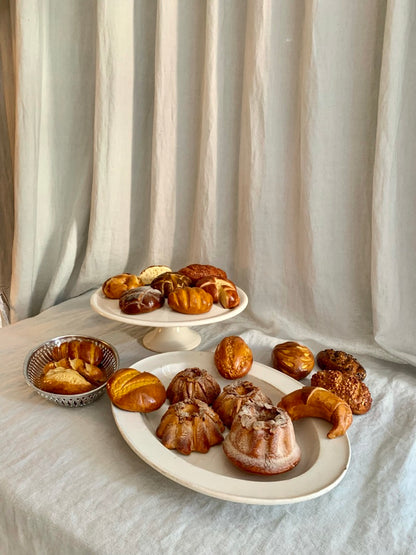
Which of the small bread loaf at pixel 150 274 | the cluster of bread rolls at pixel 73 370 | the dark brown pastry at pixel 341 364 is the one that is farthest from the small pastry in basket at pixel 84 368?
the dark brown pastry at pixel 341 364

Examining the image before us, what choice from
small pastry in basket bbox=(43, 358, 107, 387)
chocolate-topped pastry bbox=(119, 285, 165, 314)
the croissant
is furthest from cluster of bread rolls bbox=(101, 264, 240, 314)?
the croissant

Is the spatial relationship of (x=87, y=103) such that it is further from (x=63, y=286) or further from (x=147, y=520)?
(x=147, y=520)

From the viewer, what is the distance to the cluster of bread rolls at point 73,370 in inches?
24.0

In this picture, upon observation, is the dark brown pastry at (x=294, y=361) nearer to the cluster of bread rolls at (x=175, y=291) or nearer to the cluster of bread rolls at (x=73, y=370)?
the cluster of bread rolls at (x=175, y=291)

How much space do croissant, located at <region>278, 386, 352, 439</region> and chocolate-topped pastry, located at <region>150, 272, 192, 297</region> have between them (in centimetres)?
27

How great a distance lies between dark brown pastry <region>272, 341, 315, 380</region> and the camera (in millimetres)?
699

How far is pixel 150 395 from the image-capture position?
576 mm

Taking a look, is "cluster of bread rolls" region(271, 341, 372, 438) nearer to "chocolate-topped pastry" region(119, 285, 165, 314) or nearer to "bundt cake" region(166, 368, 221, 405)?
"bundt cake" region(166, 368, 221, 405)

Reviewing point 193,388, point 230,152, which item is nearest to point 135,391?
point 193,388

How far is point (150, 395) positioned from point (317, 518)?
0.23 metres

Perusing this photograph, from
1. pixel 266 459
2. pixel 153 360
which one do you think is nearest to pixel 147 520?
pixel 266 459

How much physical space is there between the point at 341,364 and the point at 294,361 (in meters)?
0.07

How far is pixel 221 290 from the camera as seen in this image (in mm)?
759

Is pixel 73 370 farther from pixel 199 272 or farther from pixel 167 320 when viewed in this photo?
pixel 199 272
